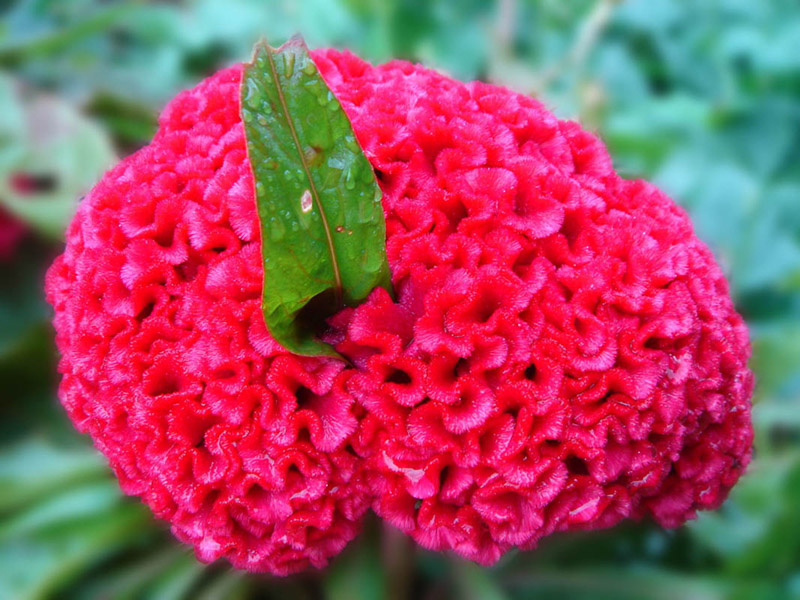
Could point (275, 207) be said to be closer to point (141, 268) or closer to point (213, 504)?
point (141, 268)

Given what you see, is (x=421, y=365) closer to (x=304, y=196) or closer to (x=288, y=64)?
(x=304, y=196)

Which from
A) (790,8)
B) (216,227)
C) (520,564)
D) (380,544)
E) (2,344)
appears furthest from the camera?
(790,8)

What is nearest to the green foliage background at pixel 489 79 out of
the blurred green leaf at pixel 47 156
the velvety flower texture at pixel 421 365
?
the blurred green leaf at pixel 47 156

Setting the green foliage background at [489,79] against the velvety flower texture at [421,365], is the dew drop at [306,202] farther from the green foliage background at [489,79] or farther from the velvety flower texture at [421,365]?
the green foliage background at [489,79]

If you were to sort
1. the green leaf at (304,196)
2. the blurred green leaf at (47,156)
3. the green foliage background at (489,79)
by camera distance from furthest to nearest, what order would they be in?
the blurred green leaf at (47,156), the green foliage background at (489,79), the green leaf at (304,196)

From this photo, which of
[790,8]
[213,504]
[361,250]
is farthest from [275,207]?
[790,8]

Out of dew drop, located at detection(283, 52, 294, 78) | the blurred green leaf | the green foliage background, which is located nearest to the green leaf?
dew drop, located at detection(283, 52, 294, 78)
